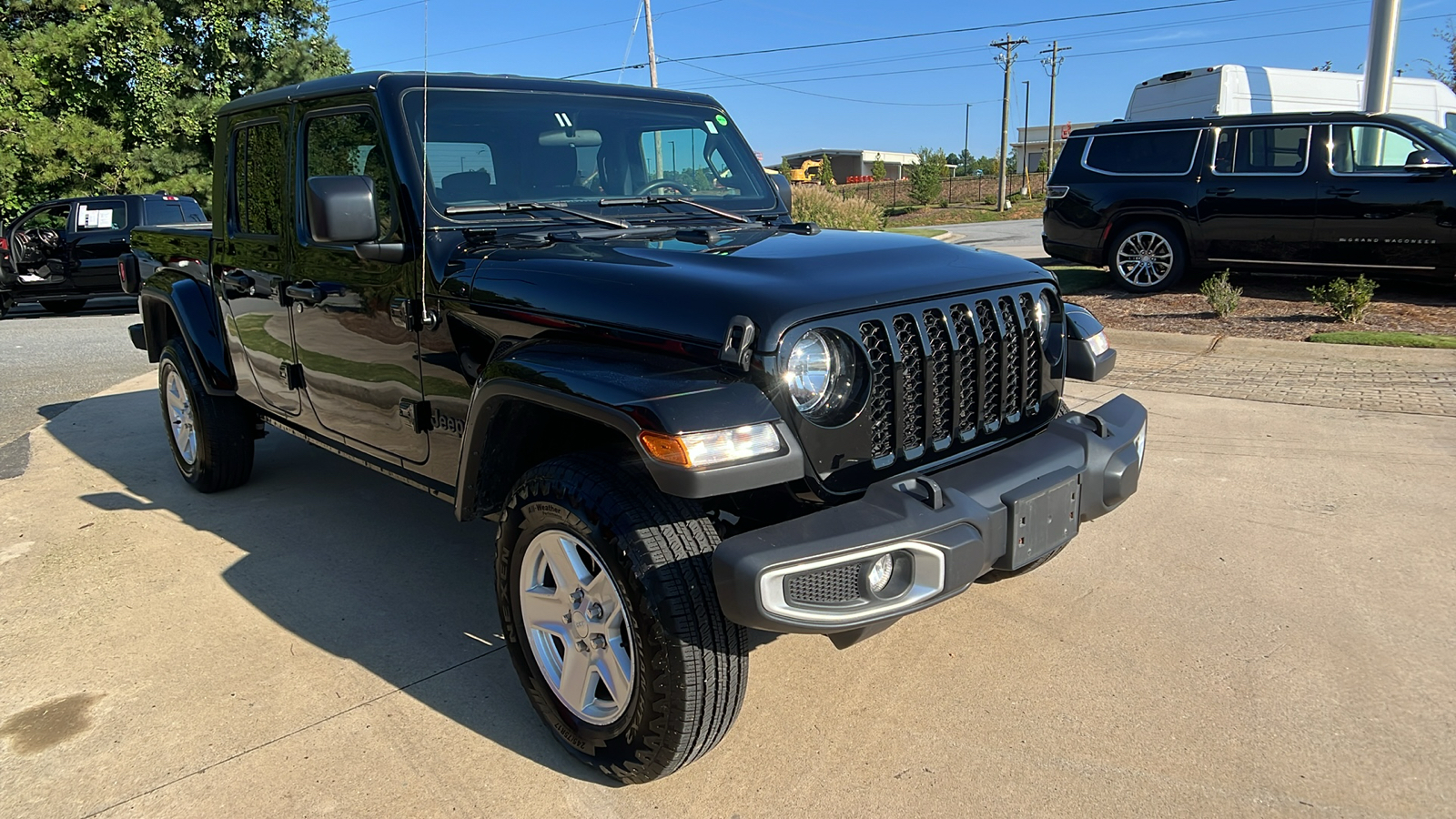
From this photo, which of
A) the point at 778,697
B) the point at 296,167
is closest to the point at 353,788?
the point at 778,697

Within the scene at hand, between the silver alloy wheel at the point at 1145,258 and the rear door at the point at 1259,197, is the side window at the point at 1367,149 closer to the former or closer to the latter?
the rear door at the point at 1259,197

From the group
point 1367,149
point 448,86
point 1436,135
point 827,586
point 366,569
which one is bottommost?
point 366,569

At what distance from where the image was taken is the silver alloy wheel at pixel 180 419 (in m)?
5.21

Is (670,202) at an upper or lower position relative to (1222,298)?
upper

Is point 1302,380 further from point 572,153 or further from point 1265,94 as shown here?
point 1265,94

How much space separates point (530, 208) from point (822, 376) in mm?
1429

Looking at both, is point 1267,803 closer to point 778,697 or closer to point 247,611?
point 778,697

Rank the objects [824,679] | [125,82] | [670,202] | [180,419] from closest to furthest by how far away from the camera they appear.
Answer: [824,679] → [670,202] → [180,419] → [125,82]

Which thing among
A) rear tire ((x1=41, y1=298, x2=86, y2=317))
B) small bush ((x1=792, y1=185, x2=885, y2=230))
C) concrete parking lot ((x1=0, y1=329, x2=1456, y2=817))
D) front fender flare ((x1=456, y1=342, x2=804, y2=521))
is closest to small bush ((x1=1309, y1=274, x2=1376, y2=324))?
concrete parking lot ((x1=0, y1=329, x2=1456, y2=817))

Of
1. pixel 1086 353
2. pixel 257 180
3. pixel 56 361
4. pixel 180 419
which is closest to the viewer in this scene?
pixel 1086 353

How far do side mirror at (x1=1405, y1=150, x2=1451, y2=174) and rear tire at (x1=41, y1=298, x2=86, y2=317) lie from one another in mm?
16886

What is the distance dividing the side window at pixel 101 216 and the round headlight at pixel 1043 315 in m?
14.3

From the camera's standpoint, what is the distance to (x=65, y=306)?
15.3m

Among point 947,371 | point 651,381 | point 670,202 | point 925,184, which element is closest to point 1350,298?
point 670,202
